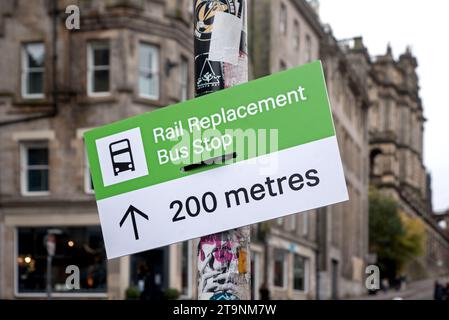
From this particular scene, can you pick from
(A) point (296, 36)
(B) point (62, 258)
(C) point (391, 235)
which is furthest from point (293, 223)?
(C) point (391, 235)

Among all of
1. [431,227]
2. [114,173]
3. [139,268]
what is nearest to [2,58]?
[139,268]

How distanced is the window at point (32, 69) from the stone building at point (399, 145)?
190 ft

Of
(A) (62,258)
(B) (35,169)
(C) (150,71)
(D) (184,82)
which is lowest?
(A) (62,258)

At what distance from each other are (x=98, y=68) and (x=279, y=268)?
628 inches

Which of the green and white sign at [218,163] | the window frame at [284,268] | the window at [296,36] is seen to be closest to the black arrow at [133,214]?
the green and white sign at [218,163]

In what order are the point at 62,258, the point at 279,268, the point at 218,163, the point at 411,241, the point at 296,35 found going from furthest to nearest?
the point at 411,241 < the point at 296,35 < the point at 279,268 < the point at 62,258 < the point at 218,163

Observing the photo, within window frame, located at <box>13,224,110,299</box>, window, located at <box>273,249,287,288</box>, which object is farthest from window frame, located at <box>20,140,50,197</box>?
window, located at <box>273,249,287,288</box>

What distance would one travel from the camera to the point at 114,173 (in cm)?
405

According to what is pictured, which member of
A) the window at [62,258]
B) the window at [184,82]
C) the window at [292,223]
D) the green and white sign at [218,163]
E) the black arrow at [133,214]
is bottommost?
the black arrow at [133,214]

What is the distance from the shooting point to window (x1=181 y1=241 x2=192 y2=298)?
107ft

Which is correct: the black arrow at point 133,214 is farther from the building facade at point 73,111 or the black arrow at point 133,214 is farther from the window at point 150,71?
the window at point 150,71

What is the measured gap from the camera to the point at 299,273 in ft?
159

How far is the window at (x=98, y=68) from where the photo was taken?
3312cm

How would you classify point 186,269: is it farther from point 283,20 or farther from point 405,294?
point 283,20
